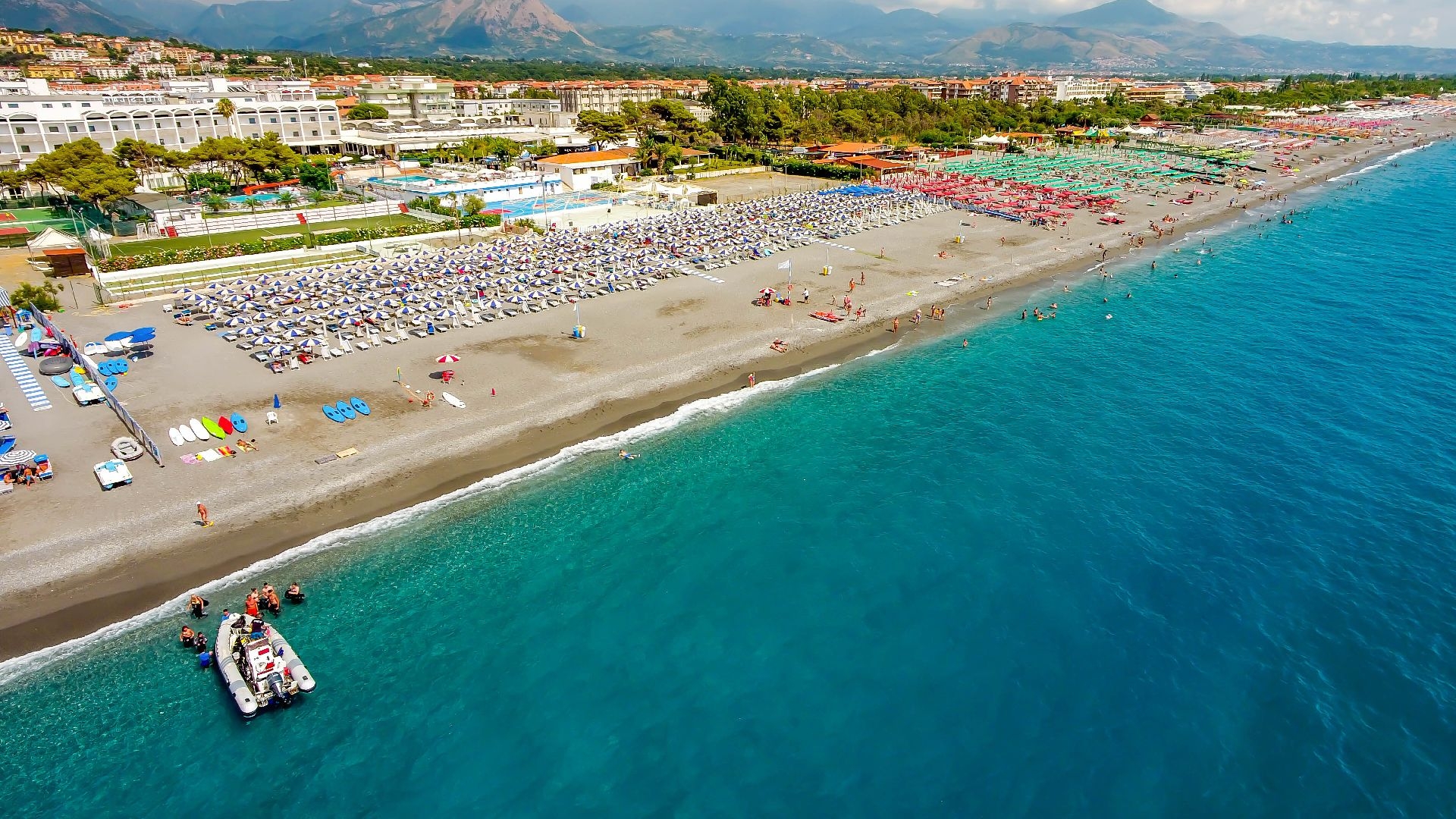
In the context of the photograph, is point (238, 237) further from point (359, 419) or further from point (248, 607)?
point (248, 607)

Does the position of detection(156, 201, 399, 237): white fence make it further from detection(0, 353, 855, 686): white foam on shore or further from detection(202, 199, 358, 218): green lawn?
detection(0, 353, 855, 686): white foam on shore

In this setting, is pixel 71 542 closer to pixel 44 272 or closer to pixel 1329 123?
pixel 44 272

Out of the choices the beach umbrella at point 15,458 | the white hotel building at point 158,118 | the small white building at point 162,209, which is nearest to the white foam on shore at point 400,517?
the beach umbrella at point 15,458

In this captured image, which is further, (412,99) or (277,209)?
(412,99)

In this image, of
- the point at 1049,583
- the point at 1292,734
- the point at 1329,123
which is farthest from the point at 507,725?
the point at 1329,123

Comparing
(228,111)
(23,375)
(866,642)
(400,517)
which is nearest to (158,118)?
(228,111)

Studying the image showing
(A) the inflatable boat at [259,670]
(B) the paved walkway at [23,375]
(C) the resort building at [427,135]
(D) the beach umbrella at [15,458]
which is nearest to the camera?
(A) the inflatable boat at [259,670]

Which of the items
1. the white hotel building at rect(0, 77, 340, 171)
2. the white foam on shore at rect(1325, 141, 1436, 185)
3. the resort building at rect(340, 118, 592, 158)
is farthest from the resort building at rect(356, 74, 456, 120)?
the white foam on shore at rect(1325, 141, 1436, 185)

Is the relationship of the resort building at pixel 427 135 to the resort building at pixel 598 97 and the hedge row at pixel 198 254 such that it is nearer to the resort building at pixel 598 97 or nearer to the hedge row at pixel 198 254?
the resort building at pixel 598 97
